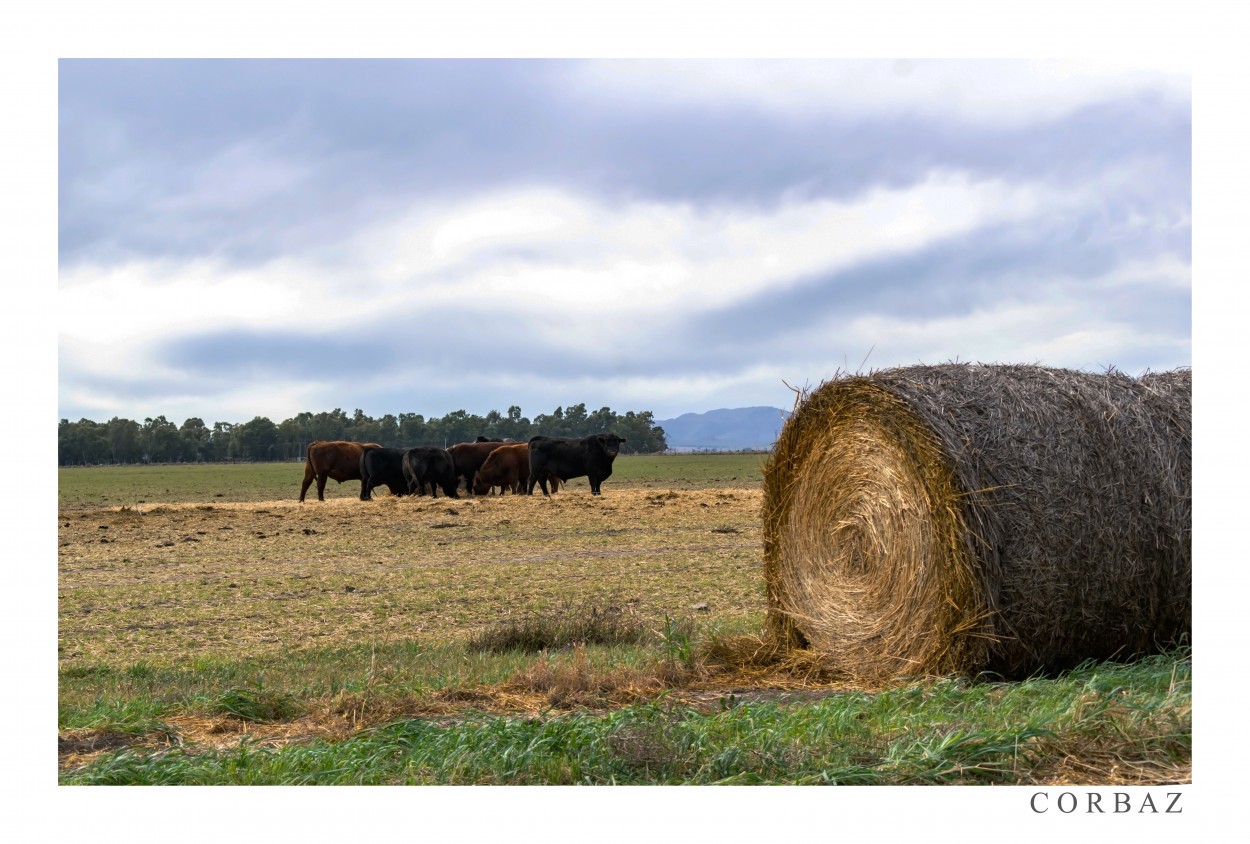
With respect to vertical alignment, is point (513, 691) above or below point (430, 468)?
below

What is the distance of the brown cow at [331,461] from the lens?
36688mm

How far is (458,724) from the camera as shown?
6.24m

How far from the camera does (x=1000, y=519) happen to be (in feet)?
23.9

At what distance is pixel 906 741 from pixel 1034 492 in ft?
8.91

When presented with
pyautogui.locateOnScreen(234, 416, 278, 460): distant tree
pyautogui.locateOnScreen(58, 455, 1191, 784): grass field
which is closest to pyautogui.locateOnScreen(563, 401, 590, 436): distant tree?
pyautogui.locateOnScreen(234, 416, 278, 460): distant tree

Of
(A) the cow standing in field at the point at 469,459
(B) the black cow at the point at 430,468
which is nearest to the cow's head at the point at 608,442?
(A) the cow standing in field at the point at 469,459

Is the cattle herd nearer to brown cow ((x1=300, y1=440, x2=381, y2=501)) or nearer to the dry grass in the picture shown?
brown cow ((x1=300, y1=440, x2=381, y2=501))

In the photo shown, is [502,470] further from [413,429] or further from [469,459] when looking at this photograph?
[413,429]

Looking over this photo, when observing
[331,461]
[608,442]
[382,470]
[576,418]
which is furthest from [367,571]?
[576,418]

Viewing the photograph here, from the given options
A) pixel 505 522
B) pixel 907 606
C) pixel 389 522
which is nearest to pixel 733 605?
pixel 907 606

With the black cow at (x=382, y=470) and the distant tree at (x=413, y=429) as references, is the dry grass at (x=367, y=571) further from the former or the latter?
the distant tree at (x=413, y=429)

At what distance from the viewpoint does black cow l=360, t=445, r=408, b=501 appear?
35656 mm

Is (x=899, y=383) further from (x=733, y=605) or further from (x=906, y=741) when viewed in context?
(x=733, y=605)

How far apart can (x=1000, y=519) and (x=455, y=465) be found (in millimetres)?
31320
